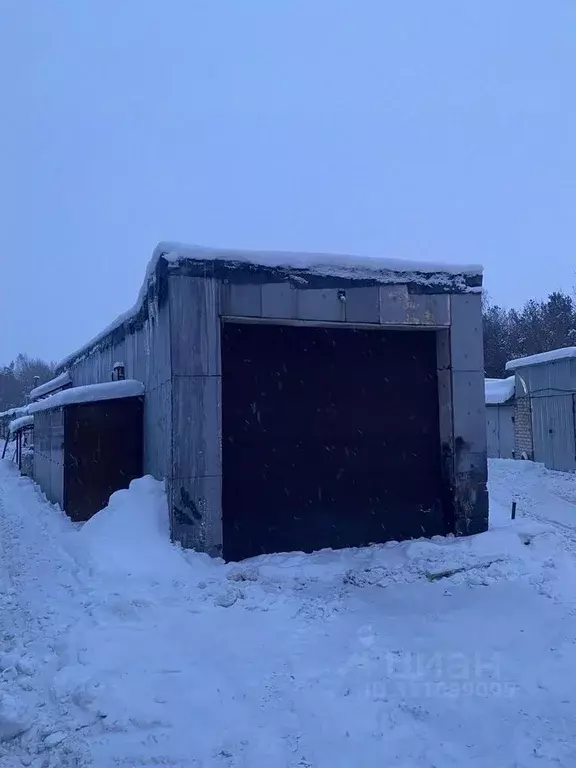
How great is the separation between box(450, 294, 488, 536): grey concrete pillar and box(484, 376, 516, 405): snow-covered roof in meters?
13.4

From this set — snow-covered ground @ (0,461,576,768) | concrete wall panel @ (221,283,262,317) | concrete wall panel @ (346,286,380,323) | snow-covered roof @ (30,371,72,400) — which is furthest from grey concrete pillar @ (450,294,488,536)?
snow-covered roof @ (30,371,72,400)

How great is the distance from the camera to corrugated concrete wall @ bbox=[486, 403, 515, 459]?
22.7 meters

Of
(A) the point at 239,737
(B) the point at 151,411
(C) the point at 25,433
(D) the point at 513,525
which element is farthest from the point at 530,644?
(C) the point at 25,433

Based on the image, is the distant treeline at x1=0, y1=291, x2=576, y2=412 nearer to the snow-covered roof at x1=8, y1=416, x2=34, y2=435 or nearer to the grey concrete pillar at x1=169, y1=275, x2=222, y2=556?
the snow-covered roof at x1=8, y1=416, x2=34, y2=435

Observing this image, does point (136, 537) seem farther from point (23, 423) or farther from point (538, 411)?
point (538, 411)

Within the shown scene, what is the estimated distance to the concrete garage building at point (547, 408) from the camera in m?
17.8

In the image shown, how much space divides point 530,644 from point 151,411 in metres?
6.09

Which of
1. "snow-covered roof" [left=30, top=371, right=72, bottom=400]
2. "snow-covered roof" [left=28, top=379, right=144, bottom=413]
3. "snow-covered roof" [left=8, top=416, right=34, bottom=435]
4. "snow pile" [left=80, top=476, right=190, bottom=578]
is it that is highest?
"snow-covered roof" [left=30, top=371, right=72, bottom=400]

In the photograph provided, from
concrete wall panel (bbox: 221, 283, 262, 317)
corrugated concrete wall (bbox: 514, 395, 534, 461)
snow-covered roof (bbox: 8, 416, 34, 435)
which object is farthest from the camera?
corrugated concrete wall (bbox: 514, 395, 534, 461)

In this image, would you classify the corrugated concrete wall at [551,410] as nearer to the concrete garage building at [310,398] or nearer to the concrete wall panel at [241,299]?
the concrete garage building at [310,398]

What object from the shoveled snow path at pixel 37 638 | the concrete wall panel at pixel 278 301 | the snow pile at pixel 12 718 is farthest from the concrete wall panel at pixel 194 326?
the snow pile at pixel 12 718

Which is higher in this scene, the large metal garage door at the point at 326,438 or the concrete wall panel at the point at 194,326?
the concrete wall panel at the point at 194,326

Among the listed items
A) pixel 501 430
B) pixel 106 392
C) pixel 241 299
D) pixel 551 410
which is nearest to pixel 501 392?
pixel 501 430

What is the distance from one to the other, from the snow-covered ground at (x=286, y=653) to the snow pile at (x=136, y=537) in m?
0.03
